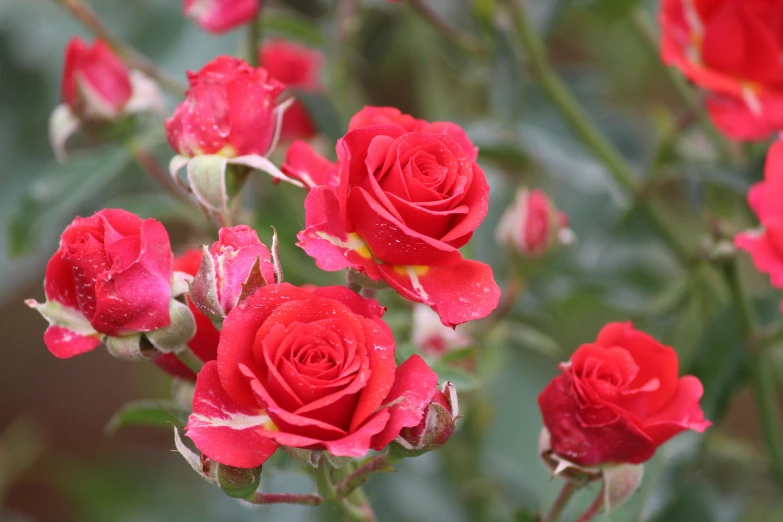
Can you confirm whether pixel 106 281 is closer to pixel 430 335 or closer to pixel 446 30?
pixel 430 335

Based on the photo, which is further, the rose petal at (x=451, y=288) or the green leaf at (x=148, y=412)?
the green leaf at (x=148, y=412)

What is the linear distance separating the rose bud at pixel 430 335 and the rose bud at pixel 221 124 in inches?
8.7

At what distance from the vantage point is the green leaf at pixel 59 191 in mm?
668

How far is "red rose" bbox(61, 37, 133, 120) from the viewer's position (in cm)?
60

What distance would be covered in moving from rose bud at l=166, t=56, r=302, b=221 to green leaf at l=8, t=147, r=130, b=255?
258mm

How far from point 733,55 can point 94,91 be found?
19.1 inches

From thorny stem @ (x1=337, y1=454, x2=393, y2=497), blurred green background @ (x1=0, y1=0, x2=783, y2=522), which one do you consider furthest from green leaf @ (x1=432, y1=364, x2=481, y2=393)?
thorny stem @ (x1=337, y1=454, x2=393, y2=497)

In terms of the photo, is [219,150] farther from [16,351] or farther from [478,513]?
[16,351]

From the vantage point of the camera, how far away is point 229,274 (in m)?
0.37

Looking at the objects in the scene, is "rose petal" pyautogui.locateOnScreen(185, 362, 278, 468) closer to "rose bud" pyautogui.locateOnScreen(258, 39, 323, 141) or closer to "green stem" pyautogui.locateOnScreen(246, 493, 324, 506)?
"green stem" pyautogui.locateOnScreen(246, 493, 324, 506)

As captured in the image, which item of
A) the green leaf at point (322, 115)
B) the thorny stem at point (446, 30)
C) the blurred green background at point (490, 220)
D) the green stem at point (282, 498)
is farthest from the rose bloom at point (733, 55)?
the green stem at point (282, 498)

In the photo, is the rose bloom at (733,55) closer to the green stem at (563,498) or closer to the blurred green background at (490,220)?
the blurred green background at (490,220)

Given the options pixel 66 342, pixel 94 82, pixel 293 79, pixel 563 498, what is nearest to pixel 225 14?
pixel 94 82

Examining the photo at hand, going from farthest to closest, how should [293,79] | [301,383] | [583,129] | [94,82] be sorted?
[293,79] < [583,129] < [94,82] < [301,383]
